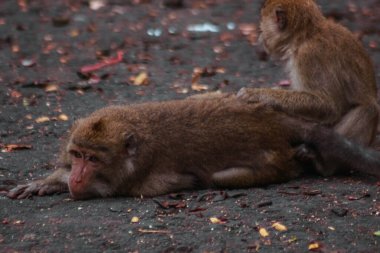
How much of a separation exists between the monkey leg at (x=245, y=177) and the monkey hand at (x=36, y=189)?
1293 millimetres

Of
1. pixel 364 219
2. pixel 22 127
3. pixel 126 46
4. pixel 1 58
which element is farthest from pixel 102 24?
pixel 364 219

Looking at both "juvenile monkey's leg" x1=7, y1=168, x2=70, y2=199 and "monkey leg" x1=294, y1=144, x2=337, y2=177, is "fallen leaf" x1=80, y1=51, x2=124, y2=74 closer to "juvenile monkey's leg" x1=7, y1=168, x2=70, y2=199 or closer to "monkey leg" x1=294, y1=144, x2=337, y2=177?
"juvenile monkey's leg" x1=7, y1=168, x2=70, y2=199

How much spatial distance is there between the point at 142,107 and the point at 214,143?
2.33 feet

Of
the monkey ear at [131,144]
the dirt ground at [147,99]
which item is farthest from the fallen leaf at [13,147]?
the monkey ear at [131,144]

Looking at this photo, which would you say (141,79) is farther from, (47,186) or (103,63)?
(47,186)

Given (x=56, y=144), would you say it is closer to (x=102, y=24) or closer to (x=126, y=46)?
(x=126, y=46)

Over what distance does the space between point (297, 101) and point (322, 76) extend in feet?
1.10

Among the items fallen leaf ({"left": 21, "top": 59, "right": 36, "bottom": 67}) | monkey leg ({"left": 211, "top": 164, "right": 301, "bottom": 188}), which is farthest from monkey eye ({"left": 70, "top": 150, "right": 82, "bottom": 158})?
fallen leaf ({"left": 21, "top": 59, "right": 36, "bottom": 67})

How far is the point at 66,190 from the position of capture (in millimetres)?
7656

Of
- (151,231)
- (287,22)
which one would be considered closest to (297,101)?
(287,22)

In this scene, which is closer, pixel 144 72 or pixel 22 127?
pixel 22 127

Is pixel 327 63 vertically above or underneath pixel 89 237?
above

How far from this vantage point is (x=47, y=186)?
299 inches

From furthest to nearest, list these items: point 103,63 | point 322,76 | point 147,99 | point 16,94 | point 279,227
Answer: point 103,63, point 16,94, point 147,99, point 322,76, point 279,227
